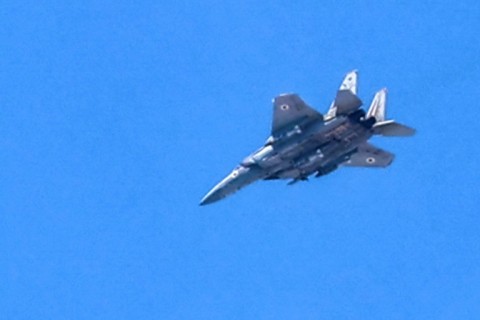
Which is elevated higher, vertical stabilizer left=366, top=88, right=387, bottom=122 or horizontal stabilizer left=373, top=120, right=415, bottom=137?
vertical stabilizer left=366, top=88, right=387, bottom=122

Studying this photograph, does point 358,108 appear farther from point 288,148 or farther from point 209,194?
point 209,194

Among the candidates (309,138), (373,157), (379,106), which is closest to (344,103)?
(309,138)

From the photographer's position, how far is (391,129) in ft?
444

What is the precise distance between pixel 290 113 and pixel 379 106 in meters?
8.99

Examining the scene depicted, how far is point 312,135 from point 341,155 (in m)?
5.23

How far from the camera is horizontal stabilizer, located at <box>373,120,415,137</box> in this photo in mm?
135125

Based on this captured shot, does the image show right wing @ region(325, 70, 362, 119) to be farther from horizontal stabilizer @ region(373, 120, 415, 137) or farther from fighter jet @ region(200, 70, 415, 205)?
horizontal stabilizer @ region(373, 120, 415, 137)

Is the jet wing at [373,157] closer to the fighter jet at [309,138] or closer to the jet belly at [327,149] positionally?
the fighter jet at [309,138]

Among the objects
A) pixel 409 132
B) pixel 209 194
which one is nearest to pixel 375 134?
pixel 409 132

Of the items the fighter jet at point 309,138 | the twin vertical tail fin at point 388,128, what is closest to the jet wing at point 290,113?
the fighter jet at point 309,138

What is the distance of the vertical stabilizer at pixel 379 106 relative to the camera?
5374 inches

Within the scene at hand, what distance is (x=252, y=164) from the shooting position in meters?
138

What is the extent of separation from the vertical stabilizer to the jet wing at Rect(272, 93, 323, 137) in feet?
16.3

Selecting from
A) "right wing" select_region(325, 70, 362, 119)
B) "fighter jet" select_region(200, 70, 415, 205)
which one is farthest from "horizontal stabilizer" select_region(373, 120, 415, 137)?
"right wing" select_region(325, 70, 362, 119)
